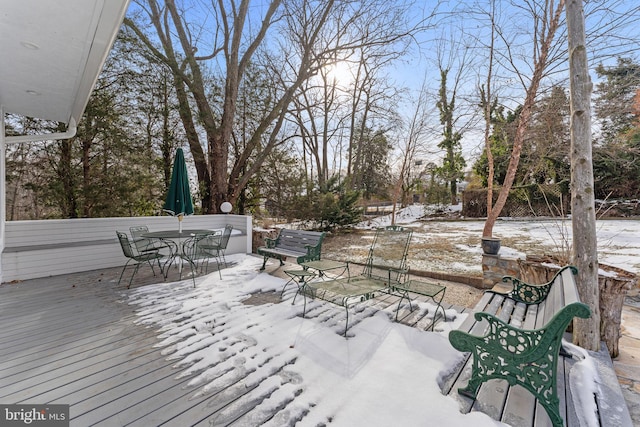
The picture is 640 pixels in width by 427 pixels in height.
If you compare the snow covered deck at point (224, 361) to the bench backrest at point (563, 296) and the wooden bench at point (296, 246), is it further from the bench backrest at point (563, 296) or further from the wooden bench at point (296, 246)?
the wooden bench at point (296, 246)

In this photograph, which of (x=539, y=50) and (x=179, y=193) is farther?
(x=539, y=50)

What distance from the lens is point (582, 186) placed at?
231 cm

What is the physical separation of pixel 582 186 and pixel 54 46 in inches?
202

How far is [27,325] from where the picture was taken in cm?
278

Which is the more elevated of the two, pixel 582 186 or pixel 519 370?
pixel 582 186

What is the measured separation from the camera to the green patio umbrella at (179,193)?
4.76 metres

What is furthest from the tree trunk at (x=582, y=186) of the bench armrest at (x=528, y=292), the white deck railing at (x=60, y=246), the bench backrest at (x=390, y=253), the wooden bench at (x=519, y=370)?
the white deck railing at (x=60, y=246)

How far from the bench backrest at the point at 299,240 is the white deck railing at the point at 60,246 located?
3005 mm

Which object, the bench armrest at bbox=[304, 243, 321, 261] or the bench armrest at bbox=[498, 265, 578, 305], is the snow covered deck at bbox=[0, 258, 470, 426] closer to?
the bench armrest at bbox=[498, 265, 578, 305]

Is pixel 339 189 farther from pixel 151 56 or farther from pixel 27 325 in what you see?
pixel 27 325

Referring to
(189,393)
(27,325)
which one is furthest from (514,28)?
(27,325)

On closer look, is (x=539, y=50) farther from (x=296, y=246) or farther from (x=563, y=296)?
(x=296, y=246)

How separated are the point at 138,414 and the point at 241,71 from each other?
9237 millimetres

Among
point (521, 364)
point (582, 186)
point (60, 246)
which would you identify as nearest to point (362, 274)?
point (521, 364)
